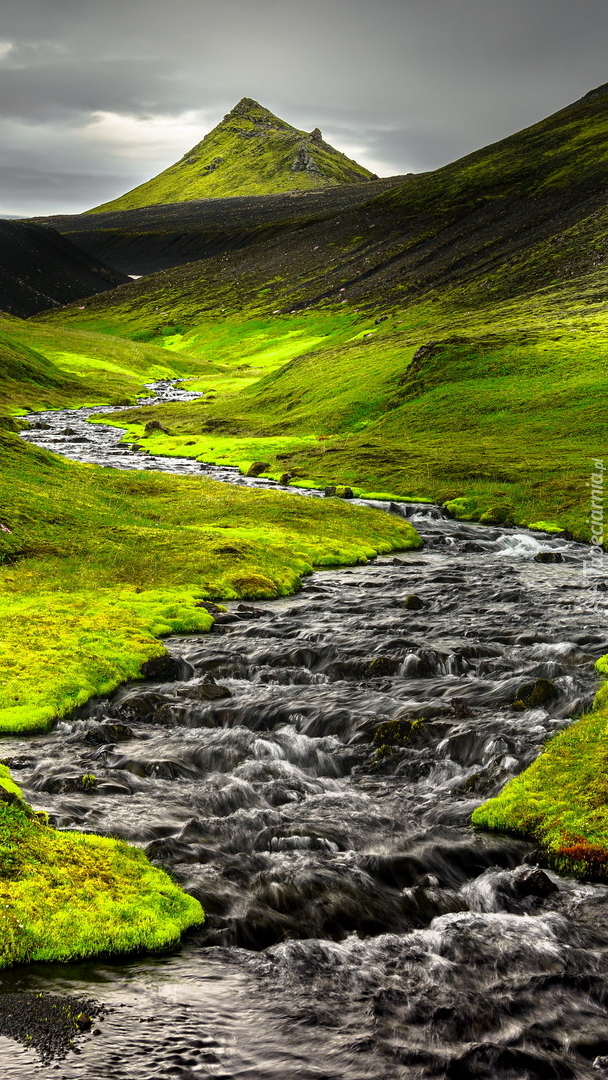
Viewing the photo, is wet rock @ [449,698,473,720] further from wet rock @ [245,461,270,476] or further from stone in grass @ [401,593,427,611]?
wet rock @ [245,461,270,476]

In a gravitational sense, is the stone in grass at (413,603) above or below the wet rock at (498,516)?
below

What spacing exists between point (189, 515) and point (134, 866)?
35671 millimetres

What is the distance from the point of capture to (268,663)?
88.2 feet

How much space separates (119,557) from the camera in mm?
38031

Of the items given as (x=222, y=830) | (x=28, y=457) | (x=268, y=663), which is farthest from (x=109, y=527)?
(x=222, y=830)

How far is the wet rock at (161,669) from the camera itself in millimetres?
25422

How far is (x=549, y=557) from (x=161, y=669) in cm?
2418

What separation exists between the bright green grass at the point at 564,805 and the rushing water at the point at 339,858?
1.63ft

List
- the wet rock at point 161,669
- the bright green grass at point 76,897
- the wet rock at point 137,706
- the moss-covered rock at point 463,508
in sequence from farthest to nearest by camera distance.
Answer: the moss-covered rock at point 463,508
the wet rock at point 161,669
the wet rock at point 137,706
the bright green grass at point 76,897

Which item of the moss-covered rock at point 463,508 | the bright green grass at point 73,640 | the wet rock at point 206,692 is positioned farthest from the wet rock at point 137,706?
the moss-covered rock at point 463,508

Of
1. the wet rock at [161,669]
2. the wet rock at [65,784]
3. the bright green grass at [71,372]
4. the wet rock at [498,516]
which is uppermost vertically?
the bright green grass at [71,372]

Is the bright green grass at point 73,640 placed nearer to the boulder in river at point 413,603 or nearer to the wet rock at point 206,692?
the wet rock at point 206,692

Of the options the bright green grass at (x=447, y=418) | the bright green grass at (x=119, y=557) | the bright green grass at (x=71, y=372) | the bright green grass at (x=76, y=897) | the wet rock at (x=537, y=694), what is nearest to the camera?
the bright green grass at (x=76, y=897)

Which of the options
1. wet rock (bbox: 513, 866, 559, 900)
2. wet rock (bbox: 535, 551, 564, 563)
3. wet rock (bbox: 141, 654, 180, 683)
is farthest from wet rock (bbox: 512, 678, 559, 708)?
wet rock (bbox: 535, 551, 564, 563)
